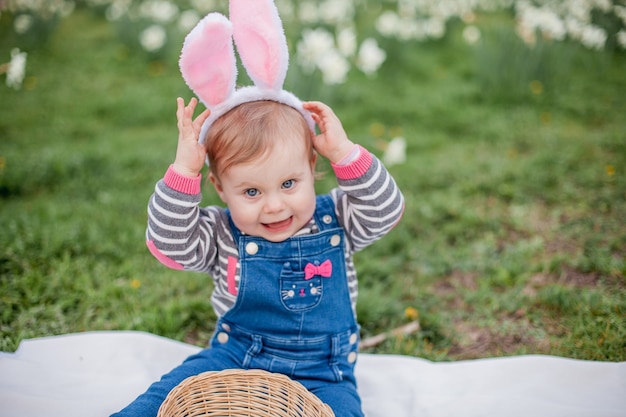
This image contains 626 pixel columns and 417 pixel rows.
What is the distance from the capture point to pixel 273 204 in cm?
162

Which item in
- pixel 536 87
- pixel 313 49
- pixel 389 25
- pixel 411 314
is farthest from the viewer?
pixel 389 25

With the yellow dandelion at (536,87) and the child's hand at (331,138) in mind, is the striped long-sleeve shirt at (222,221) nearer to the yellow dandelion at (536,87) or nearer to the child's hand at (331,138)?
the child's hand at (331,138)

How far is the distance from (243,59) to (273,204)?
0.43 m

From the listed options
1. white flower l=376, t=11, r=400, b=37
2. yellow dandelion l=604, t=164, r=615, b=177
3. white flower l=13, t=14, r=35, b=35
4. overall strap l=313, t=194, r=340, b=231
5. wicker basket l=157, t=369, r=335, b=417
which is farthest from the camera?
white flower l=13, t=14, r=35, b=35

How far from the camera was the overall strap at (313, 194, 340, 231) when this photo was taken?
5.92 feet

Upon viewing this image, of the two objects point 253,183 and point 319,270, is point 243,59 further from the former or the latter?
point 319,270

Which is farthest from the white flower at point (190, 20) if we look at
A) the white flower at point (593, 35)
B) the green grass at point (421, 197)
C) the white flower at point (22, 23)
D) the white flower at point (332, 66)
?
the white flower at point (593, 35)

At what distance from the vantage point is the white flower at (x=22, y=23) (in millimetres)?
4613

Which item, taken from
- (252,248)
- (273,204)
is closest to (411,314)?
(252,248)

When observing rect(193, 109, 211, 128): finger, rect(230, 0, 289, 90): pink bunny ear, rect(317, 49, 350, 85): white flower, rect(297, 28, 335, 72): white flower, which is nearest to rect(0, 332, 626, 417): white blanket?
rect(193, 109, 211, 128): finger

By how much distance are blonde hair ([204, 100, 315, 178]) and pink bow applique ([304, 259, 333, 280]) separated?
1.14ft

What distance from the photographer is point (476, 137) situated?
3.83 meters

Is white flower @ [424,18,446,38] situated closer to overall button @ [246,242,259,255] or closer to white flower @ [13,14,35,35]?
white flower @ [13,14,35,35]

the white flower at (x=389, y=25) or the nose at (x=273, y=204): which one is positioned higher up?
the white flower at (x=389, y=25)
